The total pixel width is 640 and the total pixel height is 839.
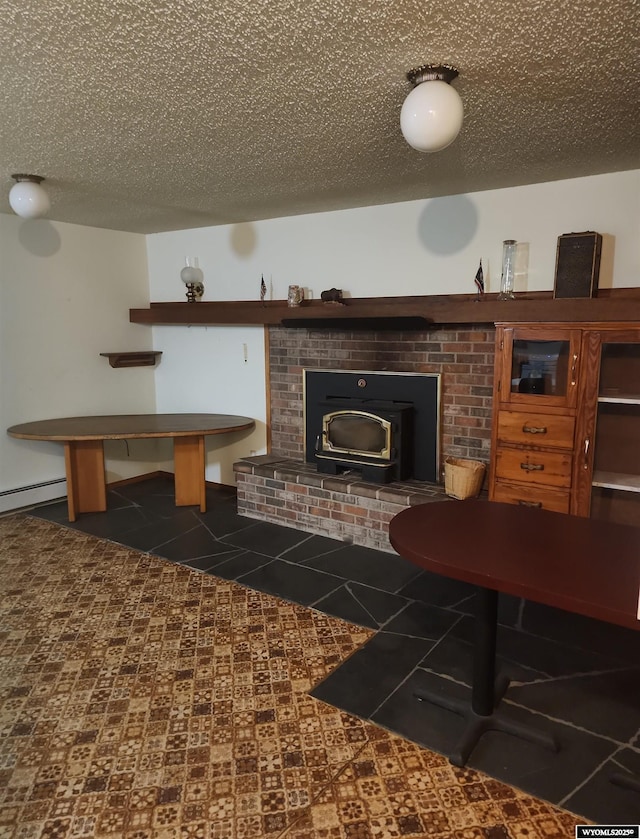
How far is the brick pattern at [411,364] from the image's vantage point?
3359 millimetres

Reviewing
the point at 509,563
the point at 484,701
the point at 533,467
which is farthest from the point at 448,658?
the point at 533,467

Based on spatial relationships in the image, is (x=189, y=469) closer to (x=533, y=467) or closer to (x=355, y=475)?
(x=355, y=475)

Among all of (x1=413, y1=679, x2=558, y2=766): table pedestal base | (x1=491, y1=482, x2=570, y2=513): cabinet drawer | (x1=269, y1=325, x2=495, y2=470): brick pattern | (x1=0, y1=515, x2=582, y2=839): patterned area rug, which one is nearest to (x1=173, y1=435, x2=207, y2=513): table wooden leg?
(x1=269, y1=325, x2=495, y2=470): brick pattern

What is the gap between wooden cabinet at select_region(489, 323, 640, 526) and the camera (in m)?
2.60

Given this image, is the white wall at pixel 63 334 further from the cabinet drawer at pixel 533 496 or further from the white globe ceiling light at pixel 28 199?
the cabinet drawer at pixel 533 496

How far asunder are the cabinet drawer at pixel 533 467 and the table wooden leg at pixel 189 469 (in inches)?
88.9

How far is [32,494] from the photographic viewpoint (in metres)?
4.21

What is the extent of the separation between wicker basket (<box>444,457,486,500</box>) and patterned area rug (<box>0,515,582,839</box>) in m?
1.10

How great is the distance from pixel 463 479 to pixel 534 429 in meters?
0.58

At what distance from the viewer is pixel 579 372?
261 cm

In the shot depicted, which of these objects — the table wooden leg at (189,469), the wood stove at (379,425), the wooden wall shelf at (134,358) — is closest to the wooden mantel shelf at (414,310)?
the wooden wall shelf at (134,358)

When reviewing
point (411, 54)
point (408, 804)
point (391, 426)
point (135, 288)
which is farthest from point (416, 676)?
point (135, 288)

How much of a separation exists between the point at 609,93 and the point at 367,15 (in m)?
1.02

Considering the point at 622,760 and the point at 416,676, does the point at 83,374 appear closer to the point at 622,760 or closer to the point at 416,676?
the point at 416,676
